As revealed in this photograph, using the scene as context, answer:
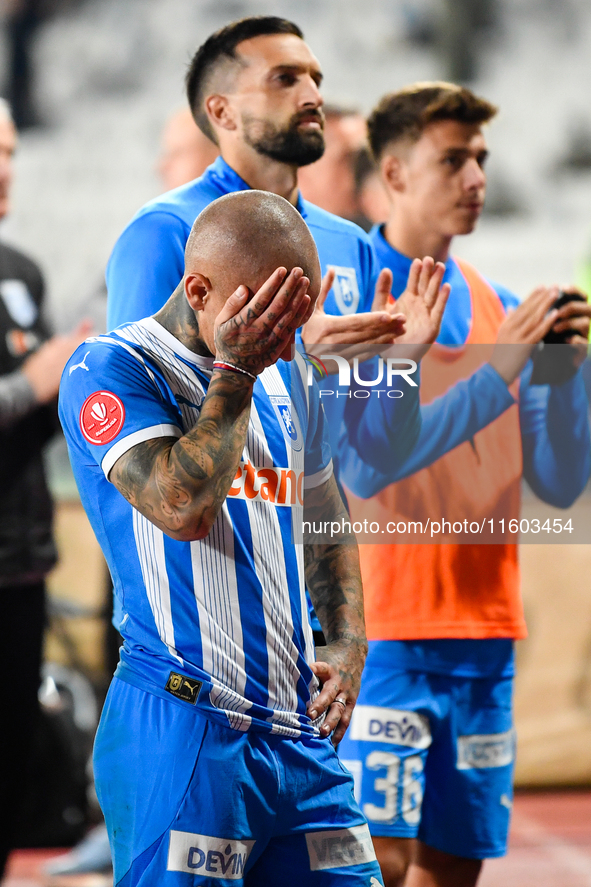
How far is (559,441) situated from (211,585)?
1.47 meters

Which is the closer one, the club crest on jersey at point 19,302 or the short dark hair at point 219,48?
the short dark hair at point 219,48

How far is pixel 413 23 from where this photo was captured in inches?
203

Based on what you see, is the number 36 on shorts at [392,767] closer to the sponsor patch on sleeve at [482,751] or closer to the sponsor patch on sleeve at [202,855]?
the sponsor patch on sleeve at [482,751]

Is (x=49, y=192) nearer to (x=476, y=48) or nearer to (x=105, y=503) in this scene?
(x=476, y=48)

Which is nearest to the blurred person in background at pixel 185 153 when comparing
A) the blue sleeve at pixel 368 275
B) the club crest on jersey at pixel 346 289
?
the blue sleeve at pixel 368 275

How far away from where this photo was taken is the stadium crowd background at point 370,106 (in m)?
4.91

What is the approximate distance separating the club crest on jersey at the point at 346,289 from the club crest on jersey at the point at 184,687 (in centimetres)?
114

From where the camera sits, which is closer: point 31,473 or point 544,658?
point 31,473

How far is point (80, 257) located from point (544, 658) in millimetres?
2929

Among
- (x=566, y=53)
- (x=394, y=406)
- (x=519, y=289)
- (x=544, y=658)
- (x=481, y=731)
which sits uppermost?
(x=566, y=53)

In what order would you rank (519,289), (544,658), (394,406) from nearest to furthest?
(394,406) → (544,658) → (519,289)

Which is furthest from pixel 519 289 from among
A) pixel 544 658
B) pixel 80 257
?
pixel 80 257

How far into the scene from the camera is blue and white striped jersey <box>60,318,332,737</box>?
1472mm

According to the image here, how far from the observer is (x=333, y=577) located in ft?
5.97
